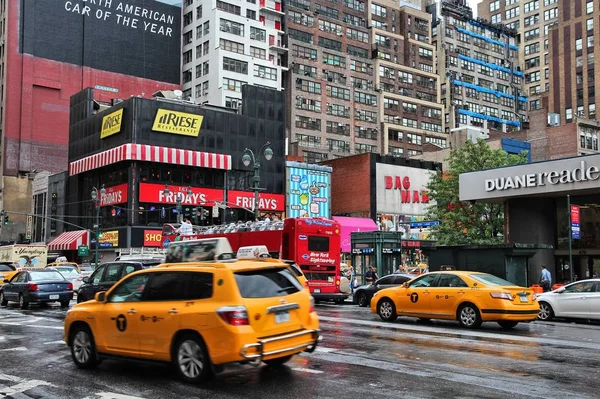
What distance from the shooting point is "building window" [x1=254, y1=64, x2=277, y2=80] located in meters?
89.8

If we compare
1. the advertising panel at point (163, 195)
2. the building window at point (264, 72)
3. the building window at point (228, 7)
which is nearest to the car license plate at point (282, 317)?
the advertising panel at point (163, 195)

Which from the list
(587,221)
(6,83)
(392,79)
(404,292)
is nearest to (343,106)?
(392,79)

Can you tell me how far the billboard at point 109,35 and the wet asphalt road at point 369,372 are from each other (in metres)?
80.0

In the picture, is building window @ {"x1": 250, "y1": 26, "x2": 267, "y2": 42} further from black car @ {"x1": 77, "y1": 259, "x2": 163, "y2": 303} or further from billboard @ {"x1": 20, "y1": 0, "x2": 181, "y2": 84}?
black car @ {"x1": 77, "y1": 259, "x2": 163, "y2": 303}

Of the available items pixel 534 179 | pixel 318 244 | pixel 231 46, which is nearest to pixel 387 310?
pixel 318 244

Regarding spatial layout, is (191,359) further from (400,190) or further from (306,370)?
(400,190)

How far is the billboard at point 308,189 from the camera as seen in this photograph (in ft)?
231

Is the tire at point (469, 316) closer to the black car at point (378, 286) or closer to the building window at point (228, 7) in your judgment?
the black car at point (378, 286)

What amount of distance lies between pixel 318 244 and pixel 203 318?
58.2 feet

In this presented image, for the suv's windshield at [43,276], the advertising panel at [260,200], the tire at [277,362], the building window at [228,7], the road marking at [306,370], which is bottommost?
the road marking at [306,370]

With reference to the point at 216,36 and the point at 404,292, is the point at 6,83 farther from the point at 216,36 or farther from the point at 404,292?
the point at 404,292

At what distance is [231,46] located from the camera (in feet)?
291

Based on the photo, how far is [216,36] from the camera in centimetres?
8738

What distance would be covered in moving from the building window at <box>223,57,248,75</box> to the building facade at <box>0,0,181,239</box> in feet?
40.3
